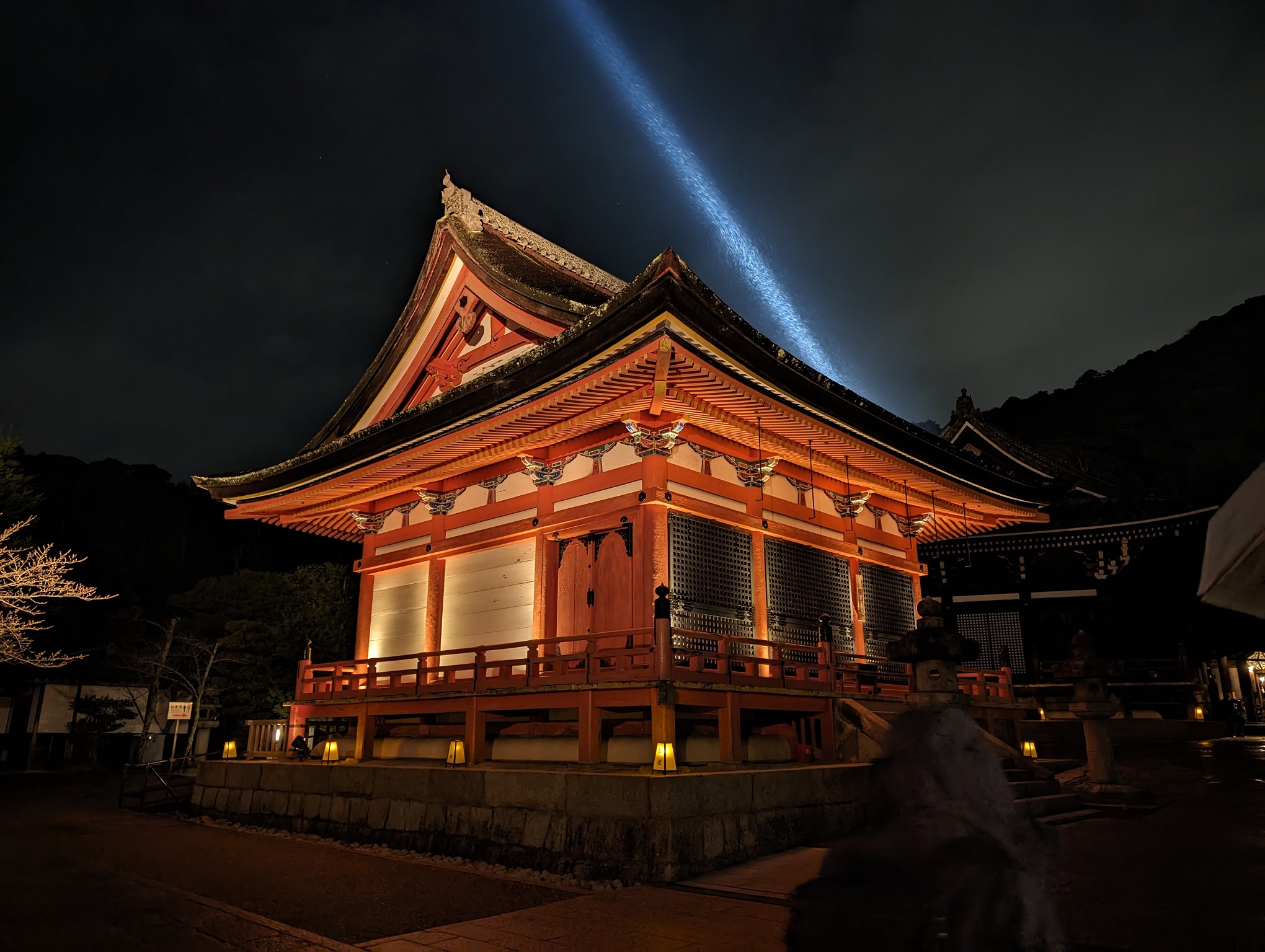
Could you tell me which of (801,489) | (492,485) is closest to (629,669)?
(492,485)

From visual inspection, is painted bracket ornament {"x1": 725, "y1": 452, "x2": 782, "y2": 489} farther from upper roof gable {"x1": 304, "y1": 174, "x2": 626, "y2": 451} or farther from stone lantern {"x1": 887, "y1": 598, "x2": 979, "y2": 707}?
stone lantern {"x1": 887, "y1": 598, "x2": 979, "y2": 707}

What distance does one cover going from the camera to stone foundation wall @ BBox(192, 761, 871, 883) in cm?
873

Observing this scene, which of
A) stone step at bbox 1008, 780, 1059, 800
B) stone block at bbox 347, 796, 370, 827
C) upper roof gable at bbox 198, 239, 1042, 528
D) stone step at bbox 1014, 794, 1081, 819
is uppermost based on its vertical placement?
upper roof gable at bbox 198, 239, 1042, 528

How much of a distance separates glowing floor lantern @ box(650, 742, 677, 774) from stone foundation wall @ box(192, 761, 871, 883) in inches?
18.0

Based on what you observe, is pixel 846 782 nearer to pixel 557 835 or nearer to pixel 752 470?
pixel 557 835

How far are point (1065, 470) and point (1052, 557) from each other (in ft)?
19.6

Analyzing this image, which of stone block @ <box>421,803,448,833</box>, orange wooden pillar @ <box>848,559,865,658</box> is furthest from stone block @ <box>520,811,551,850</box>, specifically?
orange wooden pillar @ <box>848,559,865,658</box>

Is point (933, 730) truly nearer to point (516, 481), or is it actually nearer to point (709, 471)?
point (709, 471)

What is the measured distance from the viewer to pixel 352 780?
506 inches

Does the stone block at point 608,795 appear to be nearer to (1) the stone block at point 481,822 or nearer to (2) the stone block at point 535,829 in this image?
(2) the stone block at point 535,829

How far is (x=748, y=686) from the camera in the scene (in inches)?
437

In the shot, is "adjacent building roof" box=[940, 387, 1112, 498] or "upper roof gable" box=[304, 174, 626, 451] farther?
"adjacent building roof" box=[940, 387, 1112, 498]

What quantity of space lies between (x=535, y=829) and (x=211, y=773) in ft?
31.5

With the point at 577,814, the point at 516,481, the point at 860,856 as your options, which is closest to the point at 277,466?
the point at 516,481
